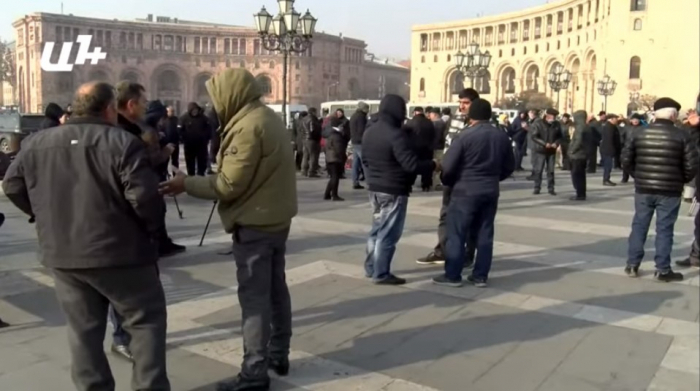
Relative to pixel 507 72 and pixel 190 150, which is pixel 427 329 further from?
pixel 507 72

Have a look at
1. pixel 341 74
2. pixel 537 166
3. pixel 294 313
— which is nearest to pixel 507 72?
pixel 341 74

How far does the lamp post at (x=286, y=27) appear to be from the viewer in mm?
15234

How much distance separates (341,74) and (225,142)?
4632 inches

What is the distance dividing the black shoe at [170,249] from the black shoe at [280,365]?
322 cm

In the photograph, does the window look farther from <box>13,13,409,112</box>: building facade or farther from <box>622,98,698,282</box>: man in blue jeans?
<box>622,98,698,282</box>: man in blue jeans

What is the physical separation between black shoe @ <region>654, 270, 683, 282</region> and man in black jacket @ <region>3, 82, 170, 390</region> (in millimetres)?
4643

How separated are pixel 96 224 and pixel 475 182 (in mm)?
3490

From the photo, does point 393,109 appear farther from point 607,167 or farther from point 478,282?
point 607,167

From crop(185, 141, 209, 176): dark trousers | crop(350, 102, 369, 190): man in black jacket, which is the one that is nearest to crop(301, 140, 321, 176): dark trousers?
crop(350, 102, 369, 190): man in black jacket

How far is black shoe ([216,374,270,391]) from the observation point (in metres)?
3.49

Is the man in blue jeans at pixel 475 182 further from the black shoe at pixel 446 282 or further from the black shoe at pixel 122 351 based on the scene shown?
the black shoe at pixel 122 351

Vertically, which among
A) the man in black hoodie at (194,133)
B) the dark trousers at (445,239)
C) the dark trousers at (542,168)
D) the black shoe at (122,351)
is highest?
the man in black hoodie at (194,133)

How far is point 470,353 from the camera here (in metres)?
4.14

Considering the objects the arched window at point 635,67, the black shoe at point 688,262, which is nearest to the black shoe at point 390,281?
the black shoe at point 688,262
